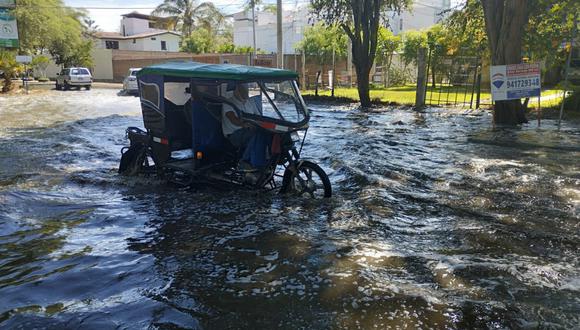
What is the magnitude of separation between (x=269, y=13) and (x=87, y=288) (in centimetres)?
6648

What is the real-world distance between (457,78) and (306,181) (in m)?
20.8

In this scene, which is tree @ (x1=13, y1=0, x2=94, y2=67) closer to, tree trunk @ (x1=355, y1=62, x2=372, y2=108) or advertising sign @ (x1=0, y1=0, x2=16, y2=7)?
advertising sign @ (x1=0, y1=0, x2=16, y2=7)

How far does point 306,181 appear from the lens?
800 cm

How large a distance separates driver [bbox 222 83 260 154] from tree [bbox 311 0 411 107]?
57.0ft

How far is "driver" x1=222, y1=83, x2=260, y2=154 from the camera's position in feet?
26.2

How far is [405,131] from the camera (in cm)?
1591

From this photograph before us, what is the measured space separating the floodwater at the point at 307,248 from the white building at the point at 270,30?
46.3m

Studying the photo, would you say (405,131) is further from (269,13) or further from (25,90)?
(269,13)

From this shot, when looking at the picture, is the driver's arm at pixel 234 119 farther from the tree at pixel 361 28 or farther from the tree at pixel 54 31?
the tree at pixel 54 31

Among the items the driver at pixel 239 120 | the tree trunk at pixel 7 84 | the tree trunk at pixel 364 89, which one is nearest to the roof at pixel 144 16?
the tree trunk at pixel 7 84

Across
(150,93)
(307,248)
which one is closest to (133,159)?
(150,93)

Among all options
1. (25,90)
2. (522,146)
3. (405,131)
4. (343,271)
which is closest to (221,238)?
(343,271)

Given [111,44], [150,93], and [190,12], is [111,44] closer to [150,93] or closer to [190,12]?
[190,12]

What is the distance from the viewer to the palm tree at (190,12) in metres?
67.6
